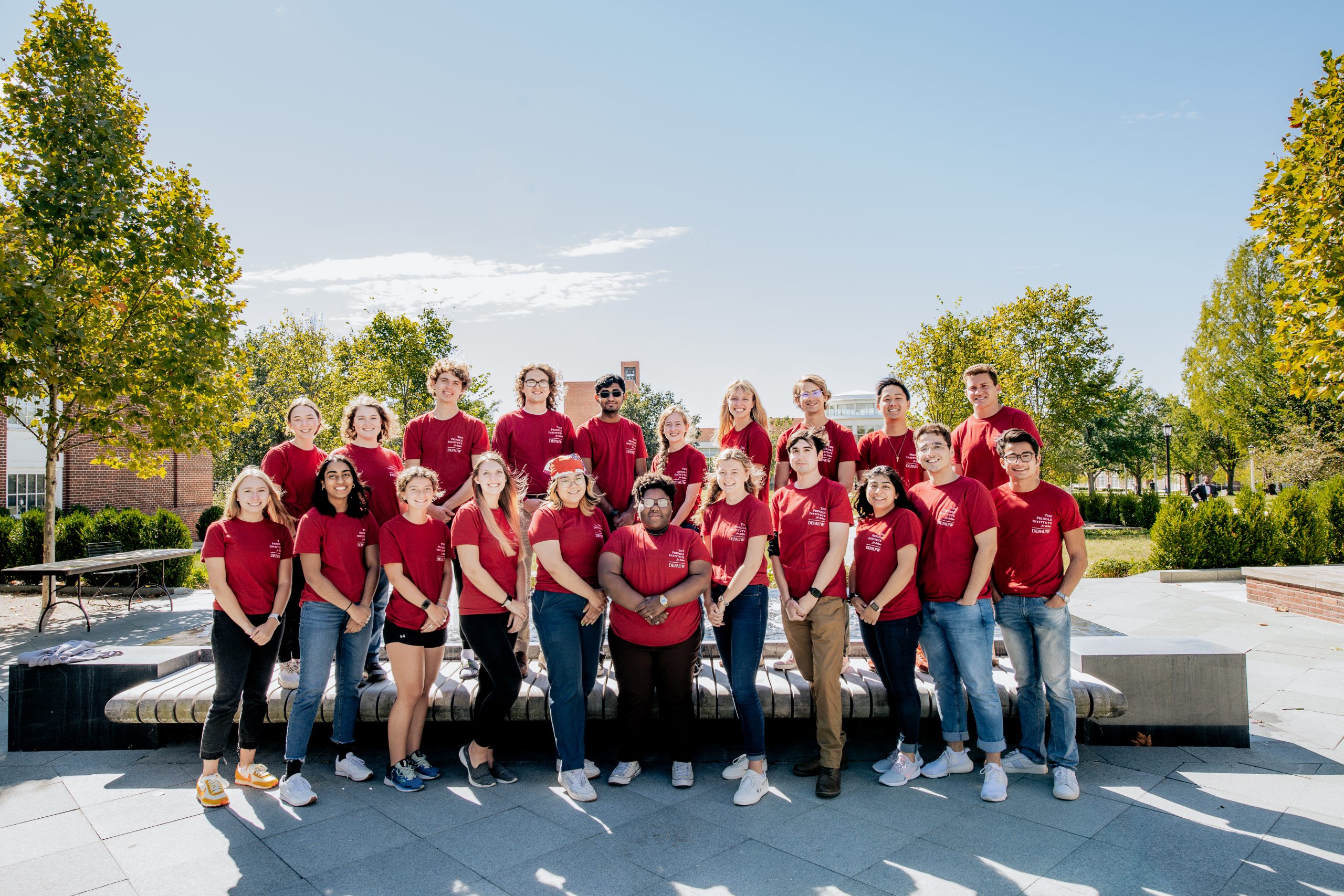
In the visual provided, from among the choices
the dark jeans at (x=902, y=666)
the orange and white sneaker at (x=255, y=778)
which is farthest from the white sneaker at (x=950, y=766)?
the orange and white sneaker at (x=255, y=778)

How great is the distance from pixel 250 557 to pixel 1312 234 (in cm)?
1019

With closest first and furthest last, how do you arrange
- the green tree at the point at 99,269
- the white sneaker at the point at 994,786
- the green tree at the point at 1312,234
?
the white sneaker at the point at 994,786 < the green tree at the point at 1312,234 < the green tree at the point at 99,269

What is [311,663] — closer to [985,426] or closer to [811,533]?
[811,533]

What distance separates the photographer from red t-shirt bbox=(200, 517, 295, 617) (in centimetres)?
424

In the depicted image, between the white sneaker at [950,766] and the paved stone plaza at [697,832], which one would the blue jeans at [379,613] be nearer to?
the paved stone plaza at [697,832]

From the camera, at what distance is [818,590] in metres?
4.21

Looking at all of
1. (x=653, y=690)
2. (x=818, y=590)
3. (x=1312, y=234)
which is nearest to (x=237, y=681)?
(x=653, y=690)

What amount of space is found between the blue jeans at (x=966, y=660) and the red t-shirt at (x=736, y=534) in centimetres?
103

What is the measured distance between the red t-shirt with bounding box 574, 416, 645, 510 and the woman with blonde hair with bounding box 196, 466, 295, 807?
1.92m

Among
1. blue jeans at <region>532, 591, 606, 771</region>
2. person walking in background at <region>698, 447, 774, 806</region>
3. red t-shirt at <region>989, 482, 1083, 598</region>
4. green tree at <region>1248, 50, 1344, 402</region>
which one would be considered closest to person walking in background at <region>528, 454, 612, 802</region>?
blue jeans at <region>532, 591, 606, 771</region>

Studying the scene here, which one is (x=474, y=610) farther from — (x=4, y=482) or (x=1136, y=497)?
(x=1136, y=497)

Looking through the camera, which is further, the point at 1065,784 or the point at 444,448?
the point at 444,448

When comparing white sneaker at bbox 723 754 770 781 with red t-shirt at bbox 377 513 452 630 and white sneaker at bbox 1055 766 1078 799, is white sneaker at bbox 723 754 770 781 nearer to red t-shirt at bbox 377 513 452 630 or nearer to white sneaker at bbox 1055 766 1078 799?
white sneaker at bbox 1055 766 1078 799

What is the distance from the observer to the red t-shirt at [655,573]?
13.8 feet
